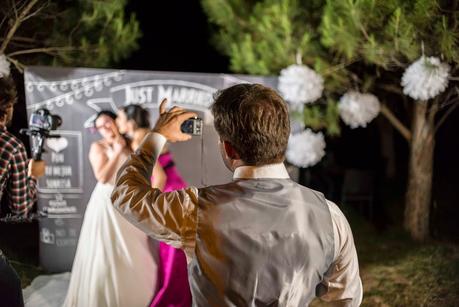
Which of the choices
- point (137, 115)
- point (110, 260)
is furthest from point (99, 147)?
point (110, 260)

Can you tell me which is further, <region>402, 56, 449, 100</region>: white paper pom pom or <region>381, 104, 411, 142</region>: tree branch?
<region>381, 104, 411, 142</region>: tree branch

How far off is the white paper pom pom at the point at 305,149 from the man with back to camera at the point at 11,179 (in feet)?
8.37

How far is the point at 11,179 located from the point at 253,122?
1307mm

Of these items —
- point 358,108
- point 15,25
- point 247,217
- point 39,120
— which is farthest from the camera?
point 358,108

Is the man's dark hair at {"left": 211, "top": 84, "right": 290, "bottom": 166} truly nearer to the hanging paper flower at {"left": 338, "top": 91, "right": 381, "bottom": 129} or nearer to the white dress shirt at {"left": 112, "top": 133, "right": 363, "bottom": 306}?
the white dress shirt at {"left": 112, "top": 133, "right": 363, "bottom": 306}

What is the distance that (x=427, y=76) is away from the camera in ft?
12.7

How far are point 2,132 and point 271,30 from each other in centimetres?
298

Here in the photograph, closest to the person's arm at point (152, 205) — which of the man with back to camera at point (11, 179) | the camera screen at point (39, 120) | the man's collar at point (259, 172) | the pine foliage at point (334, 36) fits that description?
the man's collar at point (259, 172)

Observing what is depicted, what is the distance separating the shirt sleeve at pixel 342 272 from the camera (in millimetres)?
1556

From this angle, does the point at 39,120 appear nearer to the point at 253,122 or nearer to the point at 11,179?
the point at 11,179

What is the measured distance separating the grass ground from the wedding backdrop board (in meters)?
0.52

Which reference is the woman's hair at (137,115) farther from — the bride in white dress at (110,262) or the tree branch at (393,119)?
the tree branch at (393,119)

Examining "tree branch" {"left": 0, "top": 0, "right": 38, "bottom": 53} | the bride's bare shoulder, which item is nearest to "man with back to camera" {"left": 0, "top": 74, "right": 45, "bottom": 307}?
the bride's bare shoulder

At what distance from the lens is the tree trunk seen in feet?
17.8
